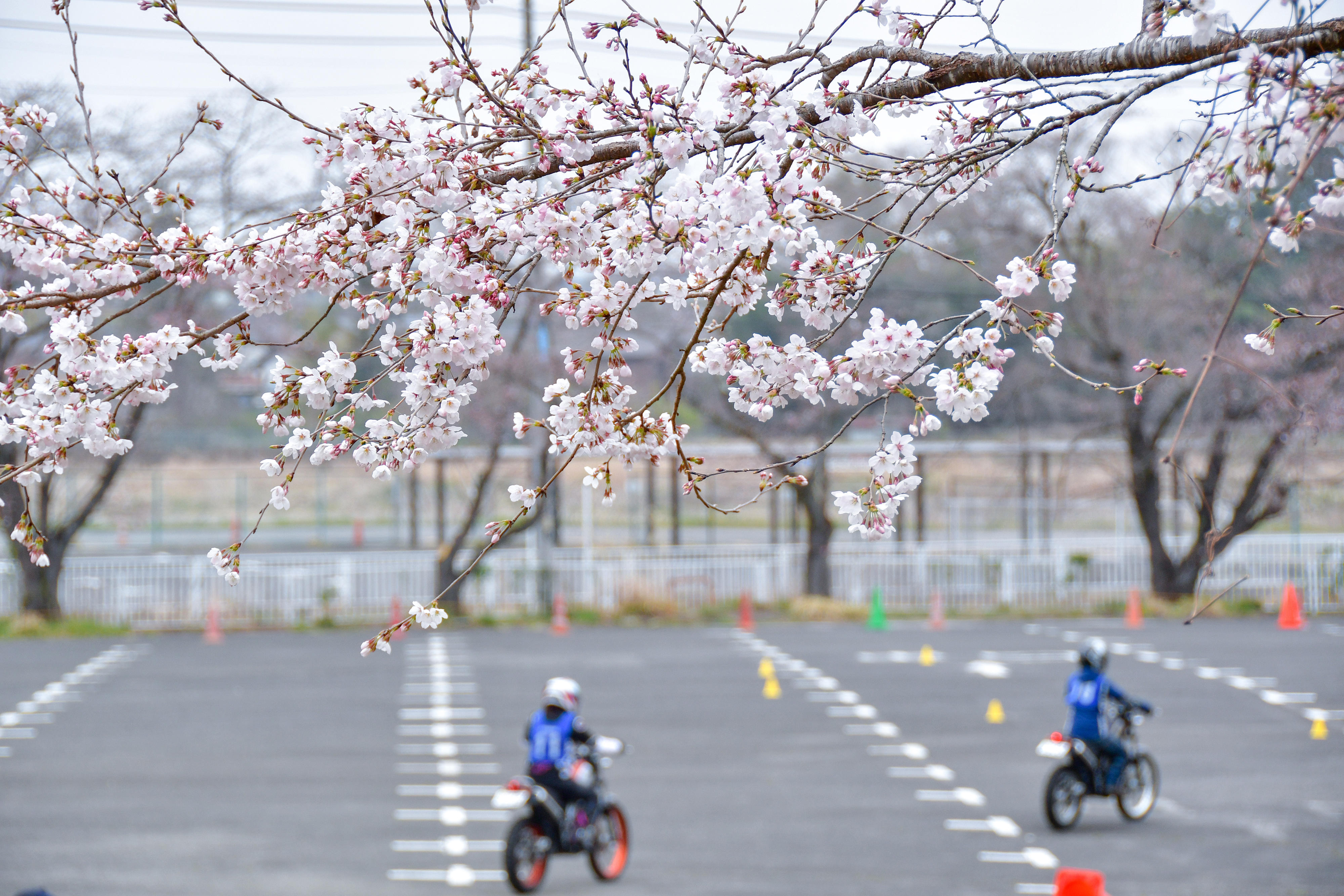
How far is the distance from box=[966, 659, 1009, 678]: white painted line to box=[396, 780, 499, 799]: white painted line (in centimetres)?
781

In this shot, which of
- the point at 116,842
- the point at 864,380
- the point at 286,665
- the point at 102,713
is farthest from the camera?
the point at 286,665

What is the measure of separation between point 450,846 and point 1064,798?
432cm

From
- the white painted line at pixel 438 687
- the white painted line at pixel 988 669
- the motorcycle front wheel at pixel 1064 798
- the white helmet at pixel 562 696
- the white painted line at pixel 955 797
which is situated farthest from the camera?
the white painted line at pixel 988 669

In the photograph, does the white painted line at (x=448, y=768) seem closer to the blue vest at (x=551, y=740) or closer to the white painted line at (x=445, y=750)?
the white painted line at (x=445, y=750)

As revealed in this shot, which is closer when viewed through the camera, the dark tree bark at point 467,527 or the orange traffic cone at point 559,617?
the orange traffic cone at point 559,617

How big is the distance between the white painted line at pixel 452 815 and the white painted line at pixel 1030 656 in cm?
972

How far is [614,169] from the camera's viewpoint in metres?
3.17

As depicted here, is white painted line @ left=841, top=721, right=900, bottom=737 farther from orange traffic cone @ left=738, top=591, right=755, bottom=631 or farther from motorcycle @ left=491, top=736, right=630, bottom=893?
orange traffic cone @ left=738, top=591, right=755, bottom=631

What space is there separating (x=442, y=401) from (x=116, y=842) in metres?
7.11

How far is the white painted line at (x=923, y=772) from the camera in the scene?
1081 centimetres

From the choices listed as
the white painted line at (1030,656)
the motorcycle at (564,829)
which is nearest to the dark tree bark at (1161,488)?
the white painted line at (1030,656)

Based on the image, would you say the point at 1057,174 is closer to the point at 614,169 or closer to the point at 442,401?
the point at 614,169

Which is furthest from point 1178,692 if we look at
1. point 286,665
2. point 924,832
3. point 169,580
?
point 169,580

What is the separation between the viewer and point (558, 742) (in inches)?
336
